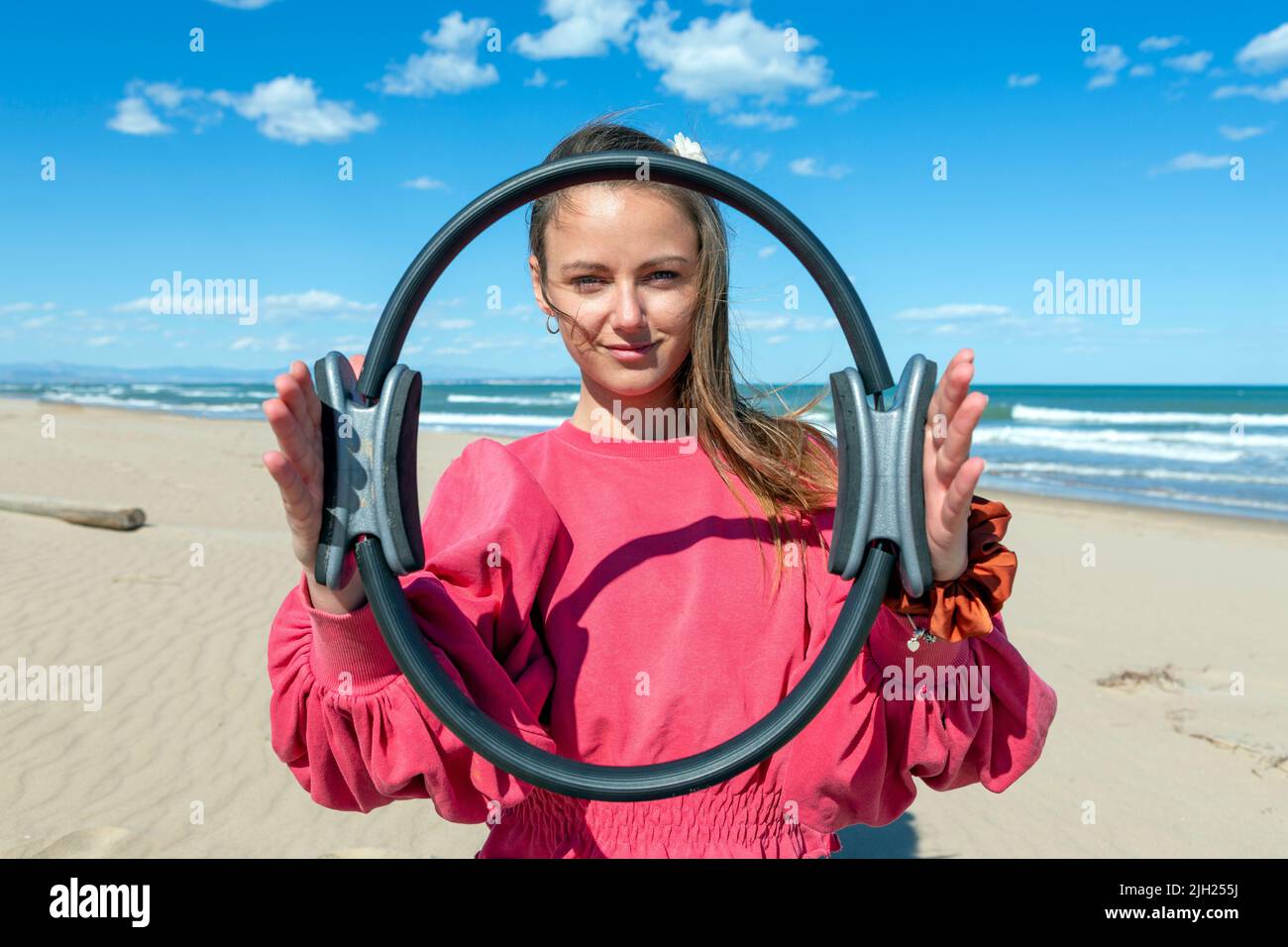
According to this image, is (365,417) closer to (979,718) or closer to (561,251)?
(561,251)

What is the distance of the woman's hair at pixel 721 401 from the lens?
1.71 metres

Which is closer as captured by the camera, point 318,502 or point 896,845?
point 318,502

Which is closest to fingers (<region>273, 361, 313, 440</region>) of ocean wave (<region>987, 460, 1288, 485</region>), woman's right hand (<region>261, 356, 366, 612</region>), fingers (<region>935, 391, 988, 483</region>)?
woman's right hand (<region>261, 356, 366, 612</region>)

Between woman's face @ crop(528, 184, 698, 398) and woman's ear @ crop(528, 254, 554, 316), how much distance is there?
0.12m

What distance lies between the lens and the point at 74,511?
8461 mm

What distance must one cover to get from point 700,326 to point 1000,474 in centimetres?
1537

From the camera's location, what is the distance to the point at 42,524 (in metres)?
8.32

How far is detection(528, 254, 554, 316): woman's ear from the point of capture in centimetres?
185

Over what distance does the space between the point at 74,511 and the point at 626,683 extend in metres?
8.46

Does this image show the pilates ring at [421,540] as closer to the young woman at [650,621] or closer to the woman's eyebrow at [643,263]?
the young woman at [650,621]

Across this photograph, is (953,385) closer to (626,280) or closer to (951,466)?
(951,466)

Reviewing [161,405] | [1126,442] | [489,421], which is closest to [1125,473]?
[1126,442]

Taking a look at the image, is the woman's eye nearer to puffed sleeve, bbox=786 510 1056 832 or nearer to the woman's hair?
the woman's hair
